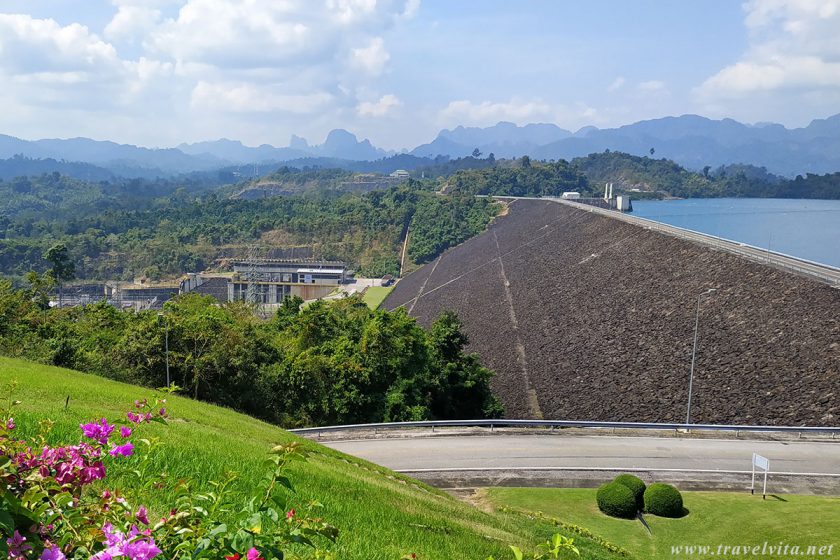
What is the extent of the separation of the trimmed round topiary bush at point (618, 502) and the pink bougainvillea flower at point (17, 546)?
12177 millimetres

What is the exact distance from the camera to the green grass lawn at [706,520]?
37.2 ft

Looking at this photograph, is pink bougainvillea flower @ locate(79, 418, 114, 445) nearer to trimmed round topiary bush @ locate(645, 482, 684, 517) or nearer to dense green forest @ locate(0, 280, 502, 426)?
trimmed round topiary bush @ locate(645, 482, 684, 517)

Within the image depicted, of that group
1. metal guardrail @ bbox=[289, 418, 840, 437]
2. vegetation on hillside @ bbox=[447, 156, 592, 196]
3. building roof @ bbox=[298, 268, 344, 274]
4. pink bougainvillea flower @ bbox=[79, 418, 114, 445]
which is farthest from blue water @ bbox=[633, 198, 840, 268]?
pink bougainvillea flower @ bbox=[79, 418, 114, 445]

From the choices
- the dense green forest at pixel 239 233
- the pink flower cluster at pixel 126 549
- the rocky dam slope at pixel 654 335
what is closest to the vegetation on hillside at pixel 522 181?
the dense green forest at pixel 239 233

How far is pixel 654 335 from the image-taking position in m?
25.7

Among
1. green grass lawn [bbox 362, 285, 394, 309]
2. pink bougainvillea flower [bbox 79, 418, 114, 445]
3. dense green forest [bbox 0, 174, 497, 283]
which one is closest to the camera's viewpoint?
pink bougainvillea flower [bbox 79, 418, 114, 445]

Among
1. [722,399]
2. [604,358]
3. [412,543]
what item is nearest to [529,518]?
[412,543]

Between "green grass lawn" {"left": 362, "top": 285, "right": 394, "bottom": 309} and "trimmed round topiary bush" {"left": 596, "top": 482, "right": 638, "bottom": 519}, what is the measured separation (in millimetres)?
42611

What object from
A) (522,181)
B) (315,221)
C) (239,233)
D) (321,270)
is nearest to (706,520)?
(321,270)

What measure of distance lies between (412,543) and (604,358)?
2117 centimetres

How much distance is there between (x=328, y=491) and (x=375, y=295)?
54.6m

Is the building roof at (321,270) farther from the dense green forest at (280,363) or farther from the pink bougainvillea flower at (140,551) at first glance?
the pink bougainvillea flower at (140,551)

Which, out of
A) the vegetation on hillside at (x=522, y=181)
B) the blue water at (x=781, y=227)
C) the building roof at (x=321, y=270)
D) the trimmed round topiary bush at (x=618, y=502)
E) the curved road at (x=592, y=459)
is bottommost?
the building roof at (x=321, y=270)

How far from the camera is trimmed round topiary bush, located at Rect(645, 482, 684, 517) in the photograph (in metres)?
12.4
